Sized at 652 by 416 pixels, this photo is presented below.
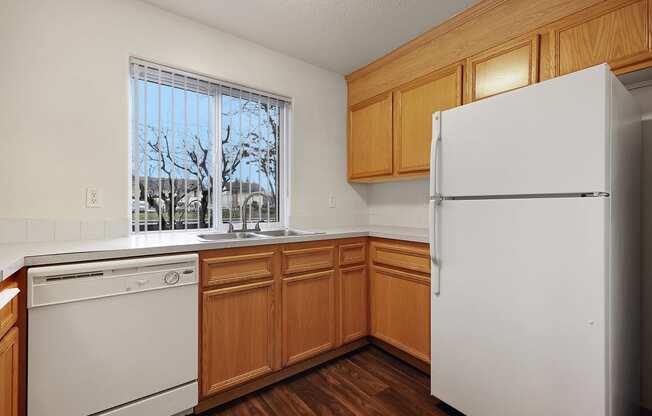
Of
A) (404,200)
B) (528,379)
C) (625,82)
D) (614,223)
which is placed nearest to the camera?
(614,223)

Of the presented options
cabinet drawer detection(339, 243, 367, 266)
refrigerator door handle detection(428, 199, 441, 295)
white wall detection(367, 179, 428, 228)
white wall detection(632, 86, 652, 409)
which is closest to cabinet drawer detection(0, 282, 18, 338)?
cabinet drawer detection(339, 243, 367, 266)

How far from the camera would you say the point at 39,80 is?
65.9 inches

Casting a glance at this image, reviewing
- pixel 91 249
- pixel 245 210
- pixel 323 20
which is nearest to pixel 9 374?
pixel 91 249

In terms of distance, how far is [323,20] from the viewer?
2125 millimetres

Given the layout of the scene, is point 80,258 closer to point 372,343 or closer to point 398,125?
point 372,343

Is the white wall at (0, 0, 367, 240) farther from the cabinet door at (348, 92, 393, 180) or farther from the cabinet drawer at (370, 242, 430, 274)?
the cabinet drawer at (370, 242, 430, 274)

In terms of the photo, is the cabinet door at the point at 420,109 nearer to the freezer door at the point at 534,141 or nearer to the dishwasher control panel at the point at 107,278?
the freezer door at the point at 534,141

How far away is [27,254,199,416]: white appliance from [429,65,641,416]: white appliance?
1.36 m

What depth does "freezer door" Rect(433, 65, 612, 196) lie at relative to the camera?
1.15m

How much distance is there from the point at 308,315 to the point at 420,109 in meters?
1.71

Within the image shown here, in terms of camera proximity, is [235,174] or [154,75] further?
[235,174]

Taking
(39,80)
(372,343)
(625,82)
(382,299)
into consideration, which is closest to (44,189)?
(39,80)

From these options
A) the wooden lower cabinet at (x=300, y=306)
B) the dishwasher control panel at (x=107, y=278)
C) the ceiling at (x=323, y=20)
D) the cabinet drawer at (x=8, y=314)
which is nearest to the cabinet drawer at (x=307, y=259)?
the wooden lower cabinet at (x=300, y=306)

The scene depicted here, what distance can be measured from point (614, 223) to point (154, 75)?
259 centimetres
